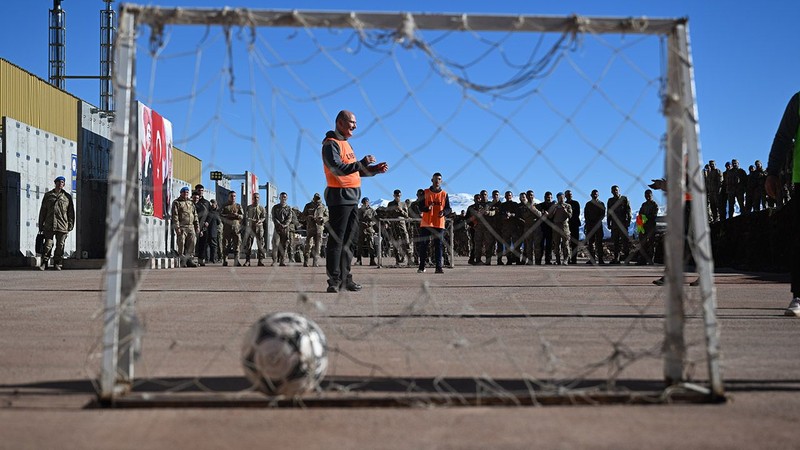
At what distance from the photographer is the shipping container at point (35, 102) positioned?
28.3m

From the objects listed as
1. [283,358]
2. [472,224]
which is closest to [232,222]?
[472,224]

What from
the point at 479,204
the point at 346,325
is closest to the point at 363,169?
the point at 346,325

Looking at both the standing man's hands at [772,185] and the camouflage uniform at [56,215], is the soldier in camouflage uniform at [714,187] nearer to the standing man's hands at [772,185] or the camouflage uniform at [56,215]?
the camouflage uniform at [56,215]

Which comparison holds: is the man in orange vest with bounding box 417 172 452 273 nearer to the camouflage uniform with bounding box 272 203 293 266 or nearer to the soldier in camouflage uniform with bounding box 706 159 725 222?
the camouflage uniform with bounding box 272 203 293 266

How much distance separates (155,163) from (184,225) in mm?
2259

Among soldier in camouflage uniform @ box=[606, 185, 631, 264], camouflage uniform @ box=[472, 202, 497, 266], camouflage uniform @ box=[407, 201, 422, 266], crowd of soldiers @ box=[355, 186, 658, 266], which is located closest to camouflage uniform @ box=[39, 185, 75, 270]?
crowd of soldiers @ box=[355, 186, 658, 266]

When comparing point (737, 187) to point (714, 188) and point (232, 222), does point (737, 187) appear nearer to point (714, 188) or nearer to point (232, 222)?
point (714, 188)

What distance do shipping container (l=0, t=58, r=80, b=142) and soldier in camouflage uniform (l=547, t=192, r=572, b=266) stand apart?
14.6 metres

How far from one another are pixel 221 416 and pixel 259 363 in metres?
0.34

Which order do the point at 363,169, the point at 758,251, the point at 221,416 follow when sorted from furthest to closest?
the point at 758,251
the point at 363,169
the point at 221,416

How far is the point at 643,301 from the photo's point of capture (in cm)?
1175

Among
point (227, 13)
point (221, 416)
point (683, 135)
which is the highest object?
point (227, 13)

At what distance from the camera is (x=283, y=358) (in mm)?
4660

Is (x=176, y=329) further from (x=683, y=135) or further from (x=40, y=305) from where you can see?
(x=683, y=135)
